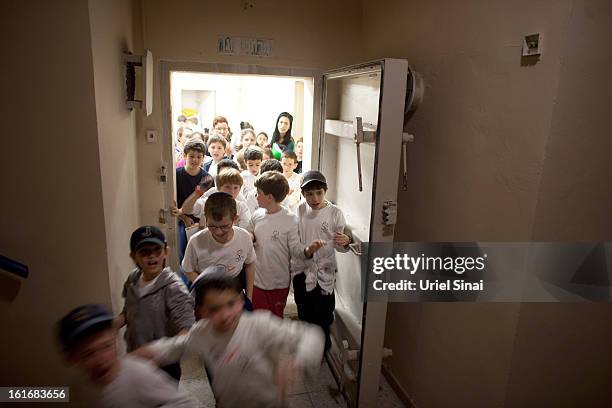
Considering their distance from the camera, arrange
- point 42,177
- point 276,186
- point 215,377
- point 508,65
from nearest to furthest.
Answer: point 215,377, point 508,65, point 42,177, point 276,186

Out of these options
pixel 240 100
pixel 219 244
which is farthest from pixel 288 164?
pixel 240 100

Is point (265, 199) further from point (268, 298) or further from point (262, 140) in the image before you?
point (262, 140)

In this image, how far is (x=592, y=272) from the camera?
1.55 m

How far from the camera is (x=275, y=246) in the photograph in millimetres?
2381

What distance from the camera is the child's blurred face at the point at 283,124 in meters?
4.26

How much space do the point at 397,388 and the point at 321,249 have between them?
94 cm

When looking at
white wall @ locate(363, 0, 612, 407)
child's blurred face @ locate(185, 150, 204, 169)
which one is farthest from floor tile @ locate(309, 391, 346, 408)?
child's blurred face @ locate(185, 150, 204, 169)

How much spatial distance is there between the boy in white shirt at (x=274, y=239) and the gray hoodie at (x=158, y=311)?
799mm

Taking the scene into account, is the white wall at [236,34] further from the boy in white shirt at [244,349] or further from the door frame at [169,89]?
the boy in white shirt at [244,349]

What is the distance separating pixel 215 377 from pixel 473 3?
5.73ft

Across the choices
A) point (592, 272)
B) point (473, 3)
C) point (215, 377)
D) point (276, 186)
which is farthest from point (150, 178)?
point (592, 272)

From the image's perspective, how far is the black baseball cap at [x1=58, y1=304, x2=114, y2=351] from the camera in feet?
3.50

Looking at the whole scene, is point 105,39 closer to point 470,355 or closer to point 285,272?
point 285,272

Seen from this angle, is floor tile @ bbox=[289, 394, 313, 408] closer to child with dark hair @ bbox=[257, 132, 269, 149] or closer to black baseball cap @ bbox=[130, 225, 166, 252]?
black baseball cap @ bbox=[130, 225, 166, 252]
